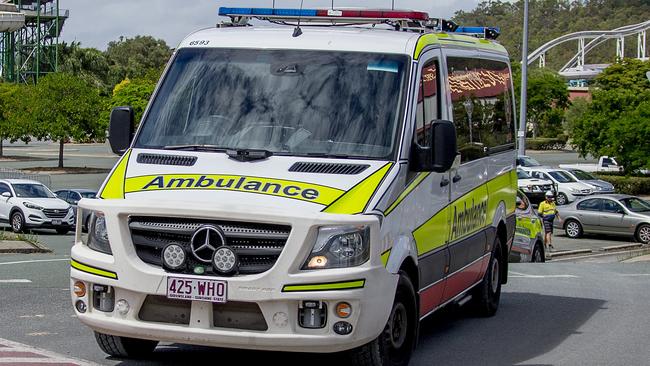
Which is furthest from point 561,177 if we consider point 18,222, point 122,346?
point 122,346

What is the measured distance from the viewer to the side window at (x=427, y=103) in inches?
354

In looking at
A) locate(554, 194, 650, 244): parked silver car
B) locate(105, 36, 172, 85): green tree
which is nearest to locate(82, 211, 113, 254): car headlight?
locate(554, 194, 650, 244): parked silver car

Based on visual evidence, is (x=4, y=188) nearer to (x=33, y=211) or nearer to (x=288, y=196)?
(x=33, y=211)

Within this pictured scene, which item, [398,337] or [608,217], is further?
[608,217]

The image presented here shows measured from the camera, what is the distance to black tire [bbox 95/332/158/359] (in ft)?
29.0

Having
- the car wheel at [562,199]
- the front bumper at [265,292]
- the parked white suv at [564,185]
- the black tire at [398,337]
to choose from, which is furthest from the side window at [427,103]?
the car wheel at [562,199]

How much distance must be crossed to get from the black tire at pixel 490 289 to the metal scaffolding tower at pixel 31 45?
351 feet

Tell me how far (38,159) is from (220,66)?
233 feet

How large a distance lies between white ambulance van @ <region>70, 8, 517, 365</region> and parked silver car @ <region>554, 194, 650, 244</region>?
2668 cm

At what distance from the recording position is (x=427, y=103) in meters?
9.32

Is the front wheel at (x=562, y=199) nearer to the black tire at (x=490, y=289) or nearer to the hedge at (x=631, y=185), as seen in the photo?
the hedge at (x=631, y=185)

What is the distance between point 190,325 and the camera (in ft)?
25.3

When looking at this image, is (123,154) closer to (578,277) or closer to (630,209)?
(578,277)

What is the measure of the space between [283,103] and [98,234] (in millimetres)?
1732
